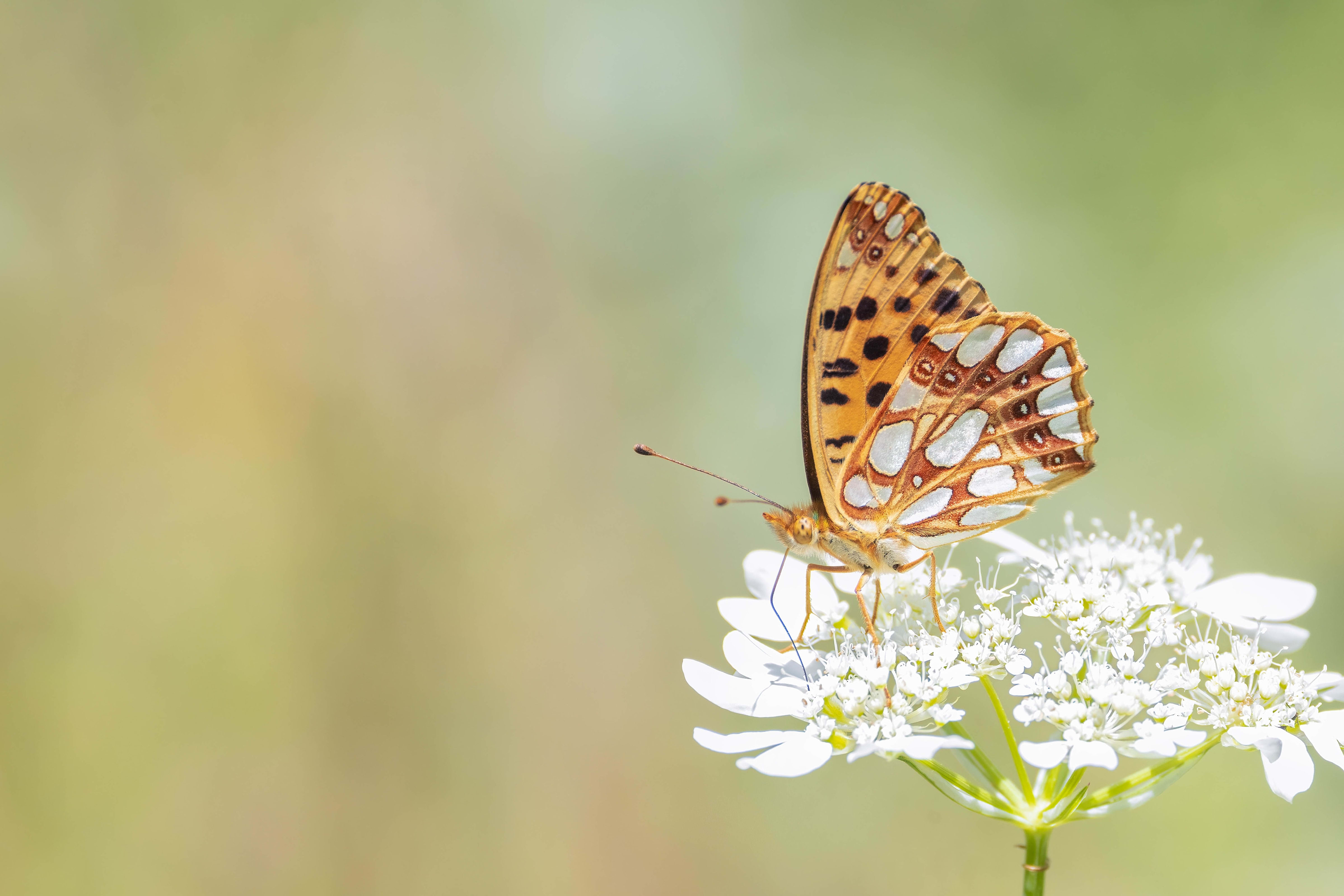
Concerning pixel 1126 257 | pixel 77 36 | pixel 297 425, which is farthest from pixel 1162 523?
pixel 77 36

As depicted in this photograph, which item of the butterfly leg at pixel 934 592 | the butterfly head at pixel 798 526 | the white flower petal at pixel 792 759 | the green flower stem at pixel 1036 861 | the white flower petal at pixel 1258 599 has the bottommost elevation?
the green flower stem at pixel 1036 861

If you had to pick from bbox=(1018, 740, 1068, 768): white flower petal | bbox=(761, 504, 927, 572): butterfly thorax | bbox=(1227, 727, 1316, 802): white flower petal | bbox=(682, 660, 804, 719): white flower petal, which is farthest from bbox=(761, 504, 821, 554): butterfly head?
bbox=(1227, 727, 1316, 802): white flower petal

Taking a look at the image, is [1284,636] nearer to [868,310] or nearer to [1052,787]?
[1052,787]

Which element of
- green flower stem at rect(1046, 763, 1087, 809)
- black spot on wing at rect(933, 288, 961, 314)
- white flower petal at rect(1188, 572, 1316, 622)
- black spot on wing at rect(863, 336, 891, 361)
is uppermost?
black spot on wing at rect(933, 288, 961, 314)

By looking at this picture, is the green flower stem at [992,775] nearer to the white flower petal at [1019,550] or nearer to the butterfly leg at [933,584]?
the butterfly leg at [933,584]

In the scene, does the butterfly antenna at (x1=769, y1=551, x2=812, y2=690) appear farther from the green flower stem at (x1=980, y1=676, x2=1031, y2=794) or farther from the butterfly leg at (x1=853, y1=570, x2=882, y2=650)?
the green flower stem at (x1=980, y1=676, x2=1031, y2=794)

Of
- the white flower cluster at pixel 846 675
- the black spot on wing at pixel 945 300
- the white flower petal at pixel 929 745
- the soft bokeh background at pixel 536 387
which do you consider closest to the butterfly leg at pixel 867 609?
the white flower cluster at pixel 846 675
